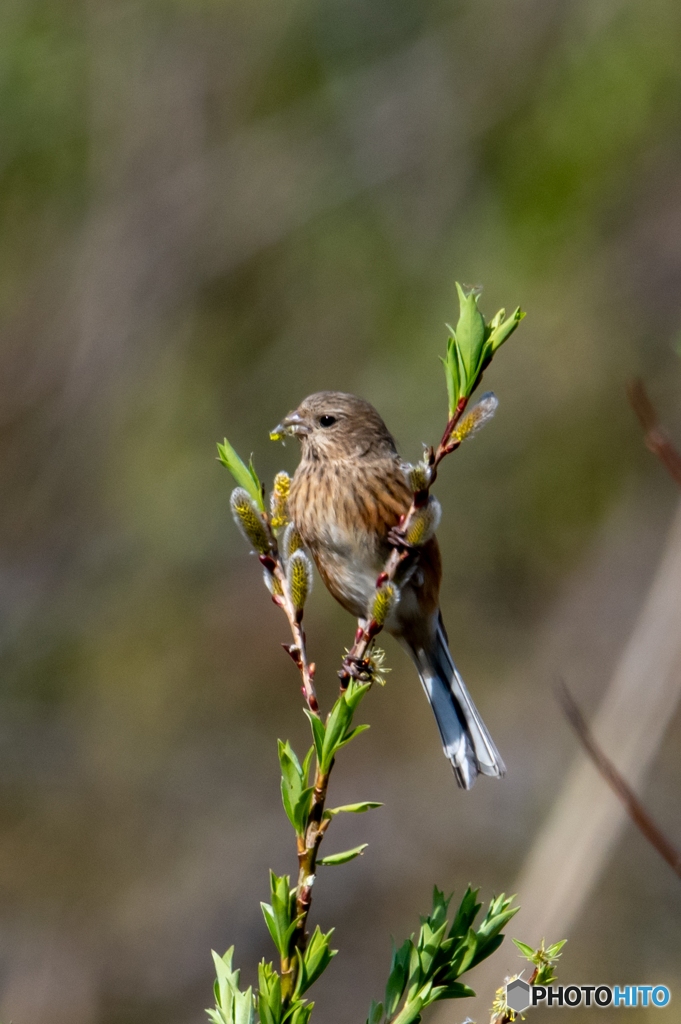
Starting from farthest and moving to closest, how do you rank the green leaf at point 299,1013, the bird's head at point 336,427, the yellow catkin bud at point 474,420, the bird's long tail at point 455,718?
the bird's head at point 336,427
the bird's long tail at point 455,718
the yellow catkin bud at point 474,420
the green leaf at point 299,1013

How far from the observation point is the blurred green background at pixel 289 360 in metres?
7.99

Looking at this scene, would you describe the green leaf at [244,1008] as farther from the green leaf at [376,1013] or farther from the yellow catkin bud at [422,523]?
the yellow catkin bud at [422,523]

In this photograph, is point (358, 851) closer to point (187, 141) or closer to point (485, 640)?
point (485, 640)

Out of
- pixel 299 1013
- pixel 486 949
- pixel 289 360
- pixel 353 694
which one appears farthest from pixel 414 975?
pixel 289 360

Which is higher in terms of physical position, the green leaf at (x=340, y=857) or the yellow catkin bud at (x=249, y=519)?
the yellow catkin bud at (x=249, y=519)

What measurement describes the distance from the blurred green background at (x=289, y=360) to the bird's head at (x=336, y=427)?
417 cm

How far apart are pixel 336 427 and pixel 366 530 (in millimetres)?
486

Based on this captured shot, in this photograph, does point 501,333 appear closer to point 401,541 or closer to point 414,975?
point 401,541

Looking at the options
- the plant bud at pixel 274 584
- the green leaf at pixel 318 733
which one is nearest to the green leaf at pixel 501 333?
the plant bud at pixel 274 584

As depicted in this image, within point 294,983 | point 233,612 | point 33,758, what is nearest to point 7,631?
point 33,758

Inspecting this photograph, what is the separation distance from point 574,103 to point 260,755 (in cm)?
582

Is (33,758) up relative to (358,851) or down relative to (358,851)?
up

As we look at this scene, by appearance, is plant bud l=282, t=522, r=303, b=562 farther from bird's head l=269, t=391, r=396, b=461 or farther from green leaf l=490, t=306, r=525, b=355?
bird's head l=269, t=391, r=396, b=461

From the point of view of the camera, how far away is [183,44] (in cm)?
848
